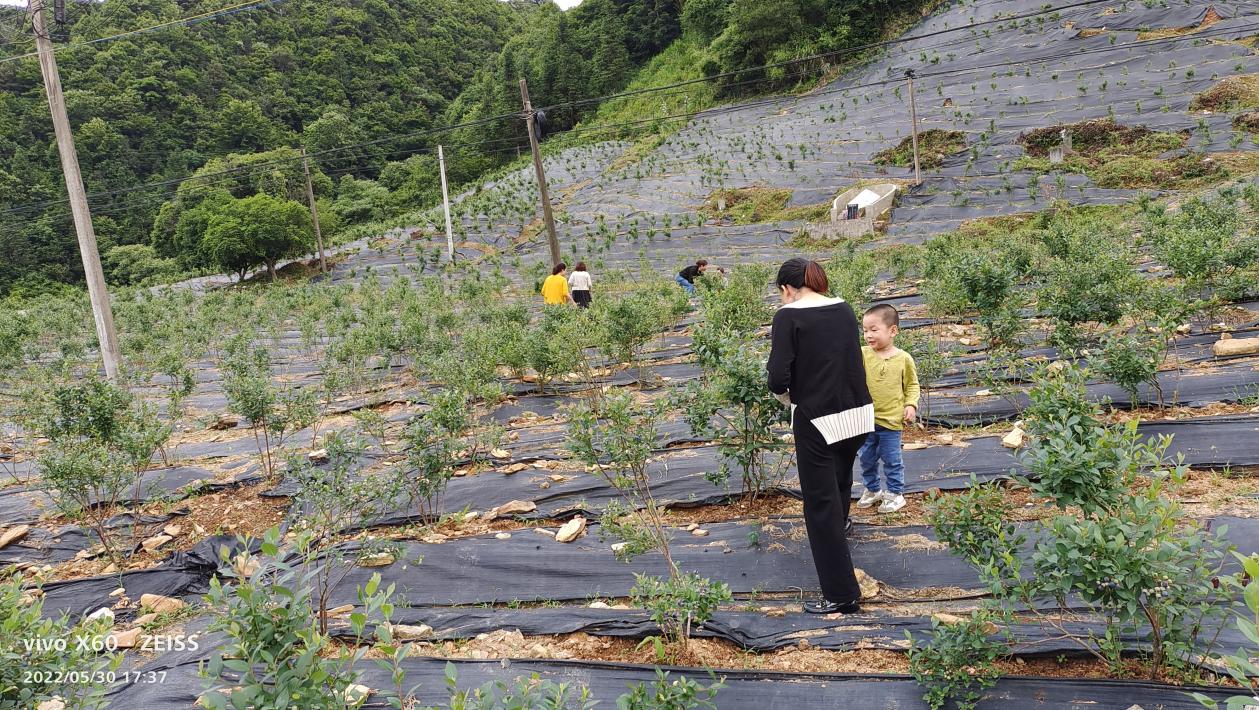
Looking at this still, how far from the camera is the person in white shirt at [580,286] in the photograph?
11359mm

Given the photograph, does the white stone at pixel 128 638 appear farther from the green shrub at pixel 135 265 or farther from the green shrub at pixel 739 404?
the green shrub at pixel 135 265

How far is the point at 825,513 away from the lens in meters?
3.07

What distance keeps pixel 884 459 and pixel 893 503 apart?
269 millimetres

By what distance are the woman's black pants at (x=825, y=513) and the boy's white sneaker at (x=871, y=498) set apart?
112 cm

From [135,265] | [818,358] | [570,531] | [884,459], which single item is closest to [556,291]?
[570,531]

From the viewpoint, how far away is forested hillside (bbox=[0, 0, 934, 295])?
1523 inches

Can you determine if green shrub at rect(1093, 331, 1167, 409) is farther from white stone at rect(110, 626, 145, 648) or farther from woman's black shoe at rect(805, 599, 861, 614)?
white stone at rect(110, 626, 145, 648)

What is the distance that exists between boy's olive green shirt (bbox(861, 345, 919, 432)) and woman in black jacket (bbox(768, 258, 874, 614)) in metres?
0.84

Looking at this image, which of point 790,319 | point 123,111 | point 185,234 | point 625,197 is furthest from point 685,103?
point 790,319

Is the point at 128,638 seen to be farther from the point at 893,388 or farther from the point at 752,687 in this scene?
the point at 893,388

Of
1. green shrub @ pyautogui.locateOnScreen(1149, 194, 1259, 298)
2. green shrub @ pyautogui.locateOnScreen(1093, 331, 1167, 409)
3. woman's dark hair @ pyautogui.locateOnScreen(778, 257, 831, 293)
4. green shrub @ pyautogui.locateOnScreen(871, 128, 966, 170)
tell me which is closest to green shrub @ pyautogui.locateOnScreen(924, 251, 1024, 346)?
green shrub @ pyautogui.locateOnScreen(1093, 331, 1167, 409)

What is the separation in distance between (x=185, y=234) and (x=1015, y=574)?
41.6 m

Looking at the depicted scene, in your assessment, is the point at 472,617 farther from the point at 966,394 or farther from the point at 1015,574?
the point at 966,394

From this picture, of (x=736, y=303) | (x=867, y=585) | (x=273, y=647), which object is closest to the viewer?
(x=273, y=647)
